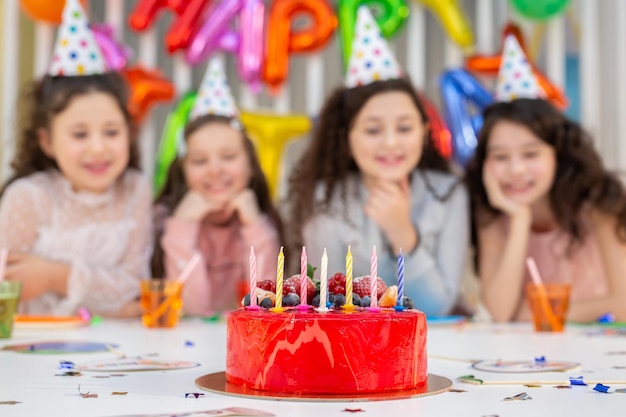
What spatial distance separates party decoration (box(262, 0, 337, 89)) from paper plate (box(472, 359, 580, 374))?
1.96 meters

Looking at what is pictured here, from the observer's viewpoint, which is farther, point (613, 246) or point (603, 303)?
point (613, 246)

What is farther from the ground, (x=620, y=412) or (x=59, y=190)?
(x=59, y=190)

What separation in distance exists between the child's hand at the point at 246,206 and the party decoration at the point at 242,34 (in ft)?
2.05

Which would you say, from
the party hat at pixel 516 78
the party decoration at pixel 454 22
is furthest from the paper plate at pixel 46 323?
the party decoration at pixel 454 22

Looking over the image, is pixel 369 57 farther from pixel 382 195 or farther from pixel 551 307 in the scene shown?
pixel 551 307

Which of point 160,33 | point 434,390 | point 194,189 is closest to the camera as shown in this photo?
point 434,390

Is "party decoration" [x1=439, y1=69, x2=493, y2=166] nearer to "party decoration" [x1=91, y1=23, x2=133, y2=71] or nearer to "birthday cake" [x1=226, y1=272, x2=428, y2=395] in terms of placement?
"party decoration" [x1=91, y1=23, x2=133, y2=71]

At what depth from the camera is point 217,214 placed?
258 centimetres

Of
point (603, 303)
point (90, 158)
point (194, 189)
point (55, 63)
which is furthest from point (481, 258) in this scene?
point (55, 63)

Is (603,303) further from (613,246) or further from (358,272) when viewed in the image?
(358,272)

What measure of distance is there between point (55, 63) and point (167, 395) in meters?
1.76

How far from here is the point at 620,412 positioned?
748 millimetres

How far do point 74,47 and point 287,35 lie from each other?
2.73 feet

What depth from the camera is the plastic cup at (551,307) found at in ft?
5.45
